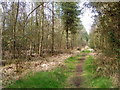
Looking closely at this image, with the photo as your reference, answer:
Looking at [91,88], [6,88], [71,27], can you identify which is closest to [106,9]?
[91,88]

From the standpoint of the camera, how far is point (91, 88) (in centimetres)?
748

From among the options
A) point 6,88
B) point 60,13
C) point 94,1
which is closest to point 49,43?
point 60,13

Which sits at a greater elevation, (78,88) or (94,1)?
(94,1)

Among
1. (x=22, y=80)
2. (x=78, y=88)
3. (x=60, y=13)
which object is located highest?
(x=60, y=13)

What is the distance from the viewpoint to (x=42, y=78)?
8.30m

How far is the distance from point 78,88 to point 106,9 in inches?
203

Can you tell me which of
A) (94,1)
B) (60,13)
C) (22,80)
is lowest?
(22,80)

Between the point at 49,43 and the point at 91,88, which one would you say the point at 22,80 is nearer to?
the point at 91,88

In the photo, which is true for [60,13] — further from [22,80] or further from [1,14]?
[22,80]

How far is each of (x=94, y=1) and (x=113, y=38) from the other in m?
3.61

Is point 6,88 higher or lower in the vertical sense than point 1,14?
lower

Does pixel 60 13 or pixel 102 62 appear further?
pixel 60 13

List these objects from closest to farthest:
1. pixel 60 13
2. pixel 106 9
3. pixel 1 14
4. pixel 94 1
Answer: pixel 106 9
pixel 94 1
pixel 1 14
pixel 60 13

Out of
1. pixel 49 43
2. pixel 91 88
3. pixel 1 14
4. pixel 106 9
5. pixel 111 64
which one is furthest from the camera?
pixel 49 43
